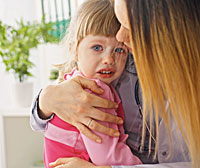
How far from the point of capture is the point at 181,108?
97cm

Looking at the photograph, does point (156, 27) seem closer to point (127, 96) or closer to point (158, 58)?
point (158, 58)

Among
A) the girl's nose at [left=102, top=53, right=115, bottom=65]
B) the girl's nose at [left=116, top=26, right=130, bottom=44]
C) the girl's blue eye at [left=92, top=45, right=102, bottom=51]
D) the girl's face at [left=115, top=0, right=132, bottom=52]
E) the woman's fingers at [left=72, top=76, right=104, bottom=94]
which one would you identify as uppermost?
the girl's face at [left=115, top=0, right=132, bottom=52]

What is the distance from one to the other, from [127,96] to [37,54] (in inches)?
60.2

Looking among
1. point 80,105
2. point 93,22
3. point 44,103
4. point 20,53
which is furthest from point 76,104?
point 20,53

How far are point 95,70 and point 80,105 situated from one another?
145mm

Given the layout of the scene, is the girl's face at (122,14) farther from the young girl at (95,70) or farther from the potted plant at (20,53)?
the potted plant at (20,53)

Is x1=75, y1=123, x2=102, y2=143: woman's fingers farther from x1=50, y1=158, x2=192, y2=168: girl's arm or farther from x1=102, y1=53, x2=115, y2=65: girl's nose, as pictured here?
x1=102, y1=53, x2=115, y2=65: girl's nose

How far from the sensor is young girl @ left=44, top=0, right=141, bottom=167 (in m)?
1.15

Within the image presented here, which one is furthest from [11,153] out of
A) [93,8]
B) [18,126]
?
[93,8]

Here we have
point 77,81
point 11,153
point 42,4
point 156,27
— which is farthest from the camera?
point 42,4

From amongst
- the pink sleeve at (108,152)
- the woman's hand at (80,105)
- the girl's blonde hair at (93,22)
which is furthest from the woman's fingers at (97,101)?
the girl's blonde hair at (93,22)

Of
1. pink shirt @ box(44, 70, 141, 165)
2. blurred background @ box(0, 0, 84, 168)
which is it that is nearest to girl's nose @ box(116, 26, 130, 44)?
pink shirt @ box(44, 70, 141, 165)

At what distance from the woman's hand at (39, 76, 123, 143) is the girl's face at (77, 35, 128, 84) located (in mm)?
55

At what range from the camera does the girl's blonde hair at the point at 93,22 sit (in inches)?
46.6
